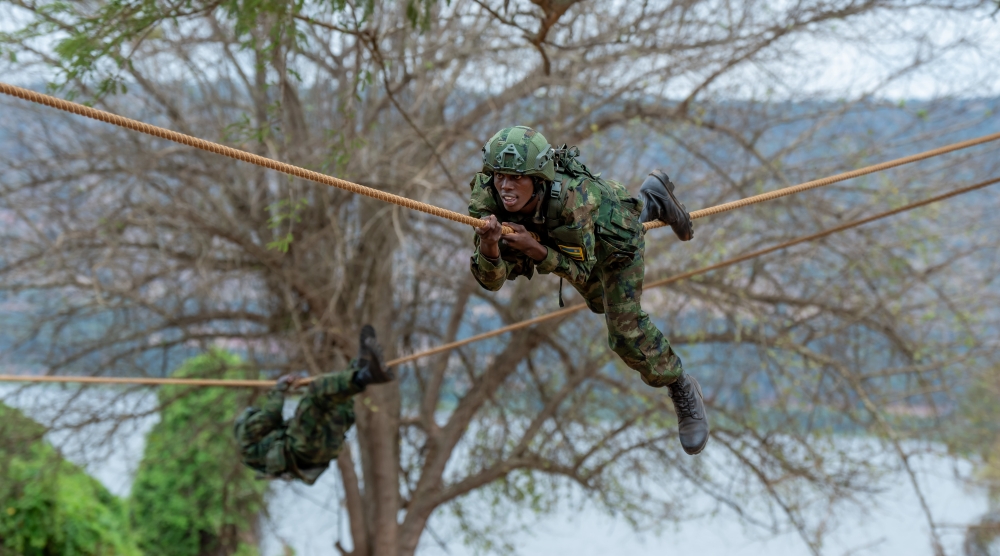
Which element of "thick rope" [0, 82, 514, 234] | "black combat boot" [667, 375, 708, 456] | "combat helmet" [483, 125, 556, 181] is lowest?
→ "thick rope" [0, 82, 514, 234]

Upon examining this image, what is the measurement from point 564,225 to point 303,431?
123 inches

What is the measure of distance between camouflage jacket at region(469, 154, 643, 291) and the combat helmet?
145 millimetres

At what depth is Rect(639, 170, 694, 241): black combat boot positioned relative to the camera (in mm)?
3307

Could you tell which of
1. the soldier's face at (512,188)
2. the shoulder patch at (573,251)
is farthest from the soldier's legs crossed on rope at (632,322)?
the soldier's face at (512,188)

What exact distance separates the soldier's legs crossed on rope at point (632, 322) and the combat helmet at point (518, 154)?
2.06 ft

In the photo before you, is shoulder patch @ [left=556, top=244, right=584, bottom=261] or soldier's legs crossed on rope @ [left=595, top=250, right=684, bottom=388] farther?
soldier's legs crossed on rope @ [left=595, top=250, right=684, bottom=388]

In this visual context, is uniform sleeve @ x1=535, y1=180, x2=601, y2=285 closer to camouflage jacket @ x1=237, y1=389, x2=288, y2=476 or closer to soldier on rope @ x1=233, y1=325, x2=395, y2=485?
soldier on rope @ x1=233, y1=325, x2=395, y2=485

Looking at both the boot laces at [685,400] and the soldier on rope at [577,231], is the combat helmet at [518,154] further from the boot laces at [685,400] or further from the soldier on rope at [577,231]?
the boot laces at [685,400]

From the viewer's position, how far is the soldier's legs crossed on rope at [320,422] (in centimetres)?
524

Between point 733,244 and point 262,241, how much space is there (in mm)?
4218

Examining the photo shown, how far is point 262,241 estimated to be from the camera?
7559 millimetres

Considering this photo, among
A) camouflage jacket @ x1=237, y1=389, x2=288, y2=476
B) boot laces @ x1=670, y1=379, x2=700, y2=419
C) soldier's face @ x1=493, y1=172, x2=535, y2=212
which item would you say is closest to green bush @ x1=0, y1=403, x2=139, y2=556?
camouflage jacket @ x1=237, y1=389, x2=288, y2=476

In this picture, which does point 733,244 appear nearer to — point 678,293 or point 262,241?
point 678,293

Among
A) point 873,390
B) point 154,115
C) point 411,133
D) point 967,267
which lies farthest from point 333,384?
point 967,267
